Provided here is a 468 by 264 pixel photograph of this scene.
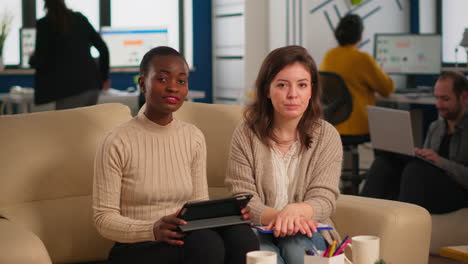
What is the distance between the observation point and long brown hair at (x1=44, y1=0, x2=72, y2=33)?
445 centimetres

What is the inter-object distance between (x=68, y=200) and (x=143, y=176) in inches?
13.2

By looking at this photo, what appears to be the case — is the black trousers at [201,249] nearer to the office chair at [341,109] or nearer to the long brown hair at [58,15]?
the long brown hair at [58,15]

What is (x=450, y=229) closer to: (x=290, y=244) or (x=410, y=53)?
(x=290, y=244)

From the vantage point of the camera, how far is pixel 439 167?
350 centimetres

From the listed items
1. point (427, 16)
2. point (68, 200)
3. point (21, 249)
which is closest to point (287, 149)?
point (68, 200)

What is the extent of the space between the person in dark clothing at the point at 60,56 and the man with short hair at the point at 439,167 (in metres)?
1.93

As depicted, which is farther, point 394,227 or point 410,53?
point 410,53

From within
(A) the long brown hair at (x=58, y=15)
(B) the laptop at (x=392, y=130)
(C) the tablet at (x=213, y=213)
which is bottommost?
(C) the tablet at (x=213, y=213)

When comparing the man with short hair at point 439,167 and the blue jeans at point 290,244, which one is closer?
the blue jeans at point 290,244

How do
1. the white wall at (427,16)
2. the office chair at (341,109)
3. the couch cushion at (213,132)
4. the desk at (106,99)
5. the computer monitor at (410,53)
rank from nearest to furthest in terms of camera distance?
1. the couch cushion at (213,132)
2. the office chair at (341,109)
3. the desk at (106,99)
4. the computer monitor at (410,53)
5. the white wall at (427,16)

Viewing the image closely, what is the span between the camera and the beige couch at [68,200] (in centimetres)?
222

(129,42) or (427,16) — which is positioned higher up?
(427,16)

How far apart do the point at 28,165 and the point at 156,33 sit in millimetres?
4054

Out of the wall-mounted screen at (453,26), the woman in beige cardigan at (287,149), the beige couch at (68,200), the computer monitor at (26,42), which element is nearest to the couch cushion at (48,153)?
the beige couch at (68,200)
